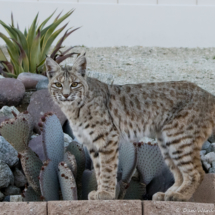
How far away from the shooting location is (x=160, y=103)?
396cm

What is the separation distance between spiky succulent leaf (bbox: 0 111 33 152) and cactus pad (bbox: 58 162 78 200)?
708 mm

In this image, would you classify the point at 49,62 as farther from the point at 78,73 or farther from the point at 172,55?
the point at 172,55

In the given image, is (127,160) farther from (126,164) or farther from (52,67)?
(52,67)

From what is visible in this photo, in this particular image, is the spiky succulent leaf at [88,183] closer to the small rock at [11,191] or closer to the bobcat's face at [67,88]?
the bobcat's face at [67,88]

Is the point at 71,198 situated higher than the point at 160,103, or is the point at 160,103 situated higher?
the point at 160,103

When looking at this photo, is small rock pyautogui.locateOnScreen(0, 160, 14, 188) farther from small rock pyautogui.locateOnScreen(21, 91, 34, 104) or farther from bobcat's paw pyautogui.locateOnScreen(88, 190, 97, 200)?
small rock pyautogui.locateOnScreen(21, 91, 34, 104)

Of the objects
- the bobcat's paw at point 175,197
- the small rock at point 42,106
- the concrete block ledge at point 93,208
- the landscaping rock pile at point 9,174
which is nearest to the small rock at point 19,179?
the landscaping rock pile at point 9,174

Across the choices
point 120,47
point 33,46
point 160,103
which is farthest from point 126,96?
point 120,47

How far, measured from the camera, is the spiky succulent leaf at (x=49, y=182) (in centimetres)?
348

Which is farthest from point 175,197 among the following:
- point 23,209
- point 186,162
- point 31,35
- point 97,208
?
point 31,35

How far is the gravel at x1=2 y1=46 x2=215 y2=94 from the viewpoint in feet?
28.3

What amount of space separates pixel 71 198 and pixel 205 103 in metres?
1.60

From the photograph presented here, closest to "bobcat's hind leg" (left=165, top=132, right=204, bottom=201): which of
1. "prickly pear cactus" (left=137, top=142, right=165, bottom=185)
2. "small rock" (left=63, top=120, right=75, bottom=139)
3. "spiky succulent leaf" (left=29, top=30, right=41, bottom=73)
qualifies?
"prickly pear cactus" (left=137, top=142, right=165, bottom=185)

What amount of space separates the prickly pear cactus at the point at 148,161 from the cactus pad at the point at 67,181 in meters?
0.89
